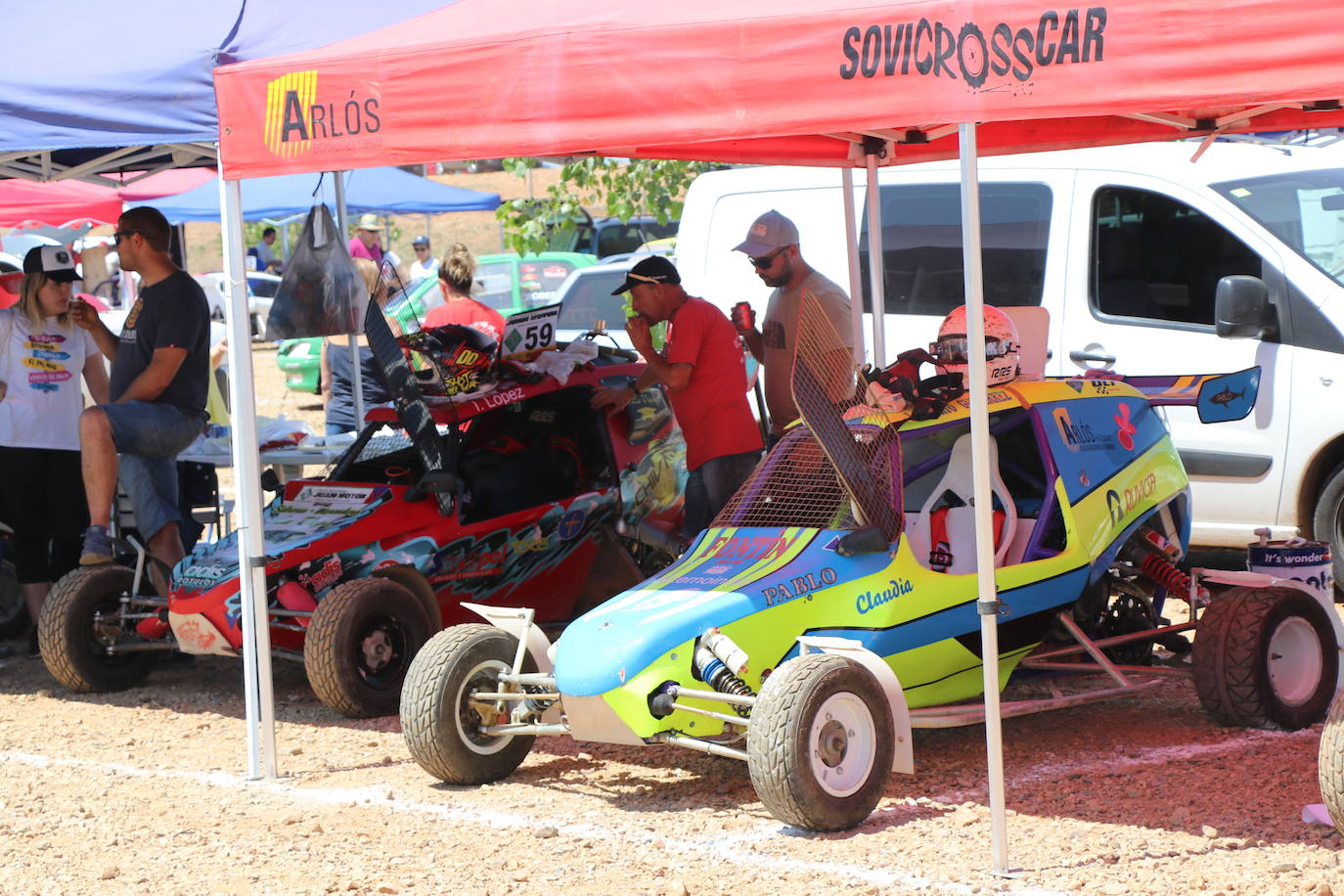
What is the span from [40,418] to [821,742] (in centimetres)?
526

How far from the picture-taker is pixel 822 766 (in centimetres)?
528

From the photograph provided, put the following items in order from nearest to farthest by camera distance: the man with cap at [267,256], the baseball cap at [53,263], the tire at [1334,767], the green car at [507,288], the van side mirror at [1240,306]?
the tire at [1334,767] → the van side mirror at [1240,306] → the baseball cap at [53,263] → the green car at [507,288] → the man with cap at [267,256]

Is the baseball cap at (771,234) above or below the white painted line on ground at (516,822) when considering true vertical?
above

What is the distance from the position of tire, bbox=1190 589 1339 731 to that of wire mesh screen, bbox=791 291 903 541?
4.40ft

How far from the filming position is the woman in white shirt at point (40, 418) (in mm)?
8773

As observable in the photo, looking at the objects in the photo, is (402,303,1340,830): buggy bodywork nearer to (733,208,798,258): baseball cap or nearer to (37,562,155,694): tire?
(733,208,798,258): baseball cap

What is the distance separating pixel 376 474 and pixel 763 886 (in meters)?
4.02

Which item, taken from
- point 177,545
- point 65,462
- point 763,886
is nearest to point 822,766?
point 763,886

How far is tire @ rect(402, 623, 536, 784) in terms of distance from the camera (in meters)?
5.89

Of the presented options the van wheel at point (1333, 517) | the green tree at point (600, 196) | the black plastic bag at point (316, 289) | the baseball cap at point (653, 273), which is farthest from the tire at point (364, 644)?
the green tree at point (600, 196)

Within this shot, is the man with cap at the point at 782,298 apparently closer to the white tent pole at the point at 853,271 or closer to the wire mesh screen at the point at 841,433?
the white tent pole at the point at 853,271

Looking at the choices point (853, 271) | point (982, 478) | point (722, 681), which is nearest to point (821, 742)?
point (722, 681)

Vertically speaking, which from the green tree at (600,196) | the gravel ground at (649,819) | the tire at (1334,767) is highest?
the green tree at (600,196)

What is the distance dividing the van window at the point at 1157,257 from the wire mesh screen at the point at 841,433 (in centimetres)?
337
